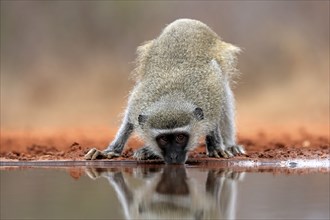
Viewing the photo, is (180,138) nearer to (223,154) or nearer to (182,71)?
(182,71)

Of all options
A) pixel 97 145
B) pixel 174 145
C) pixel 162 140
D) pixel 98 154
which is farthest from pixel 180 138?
pixel 97 145

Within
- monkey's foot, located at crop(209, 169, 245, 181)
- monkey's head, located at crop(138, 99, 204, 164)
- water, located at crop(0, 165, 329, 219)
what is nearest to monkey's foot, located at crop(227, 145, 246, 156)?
monkey's head, located at crop(138, 99, 204, 164)

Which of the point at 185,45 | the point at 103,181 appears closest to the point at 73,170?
the point at 103,181

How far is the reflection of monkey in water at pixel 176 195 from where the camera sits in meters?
7.00

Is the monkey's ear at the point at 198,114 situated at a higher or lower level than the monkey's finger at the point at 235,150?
higher

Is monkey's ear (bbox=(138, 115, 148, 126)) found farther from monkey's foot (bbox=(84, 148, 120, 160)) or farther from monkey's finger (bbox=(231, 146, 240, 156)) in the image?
monkey's finger (bbox=(231, 146, 240, 156))

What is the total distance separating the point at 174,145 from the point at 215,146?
1.34 meters

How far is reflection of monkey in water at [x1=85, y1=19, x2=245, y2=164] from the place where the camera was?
10.6m

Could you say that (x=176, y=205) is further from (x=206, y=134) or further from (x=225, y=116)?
(x=225, y=116)

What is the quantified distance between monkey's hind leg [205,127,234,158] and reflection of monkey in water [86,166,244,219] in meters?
1.70

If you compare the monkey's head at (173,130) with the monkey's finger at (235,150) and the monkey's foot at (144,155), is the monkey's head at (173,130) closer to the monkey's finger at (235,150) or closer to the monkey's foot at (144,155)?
the monkey's foot at (144,155)

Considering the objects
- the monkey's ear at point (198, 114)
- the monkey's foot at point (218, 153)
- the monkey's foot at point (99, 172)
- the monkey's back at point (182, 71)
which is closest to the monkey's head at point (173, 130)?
the monkey's ear at point (198, 114)

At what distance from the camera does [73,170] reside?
10.3 m

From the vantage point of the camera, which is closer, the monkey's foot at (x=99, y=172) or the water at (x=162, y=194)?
the water at (x=162, y=194)
